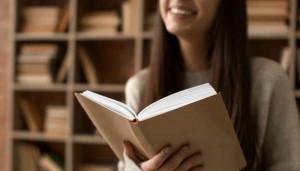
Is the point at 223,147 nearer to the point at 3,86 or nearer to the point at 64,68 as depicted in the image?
the point at 64,68

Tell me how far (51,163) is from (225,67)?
1928 millimetres

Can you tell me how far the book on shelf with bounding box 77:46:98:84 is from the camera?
2.82 meters

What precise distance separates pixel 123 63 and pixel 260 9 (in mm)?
1018

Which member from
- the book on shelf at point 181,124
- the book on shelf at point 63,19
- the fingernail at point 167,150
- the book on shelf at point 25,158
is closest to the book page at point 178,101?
the book on shelf at point 181,124

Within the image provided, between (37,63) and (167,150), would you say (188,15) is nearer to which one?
(167,150)

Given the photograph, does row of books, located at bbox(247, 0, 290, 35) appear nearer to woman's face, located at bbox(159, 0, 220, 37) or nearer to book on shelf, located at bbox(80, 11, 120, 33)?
book on shelf, located at bbox(80, 11, 120, 33)

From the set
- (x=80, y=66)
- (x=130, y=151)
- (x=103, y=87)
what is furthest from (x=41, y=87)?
(x=130, y=151)

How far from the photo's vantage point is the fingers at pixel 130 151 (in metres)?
1.05

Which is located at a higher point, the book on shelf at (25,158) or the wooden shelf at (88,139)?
the wooden shelf at (88,139)

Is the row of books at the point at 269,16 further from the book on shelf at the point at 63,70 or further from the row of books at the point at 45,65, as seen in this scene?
the book on shelf at the point at 63,70

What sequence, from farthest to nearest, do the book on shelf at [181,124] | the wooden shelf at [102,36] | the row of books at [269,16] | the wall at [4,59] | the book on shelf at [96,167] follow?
the wall at [4,59] < the book on shelf at [96,167] < the wooden shelf at [102,36] < the row of books at [269,16] < the book on shelf at [181,124]

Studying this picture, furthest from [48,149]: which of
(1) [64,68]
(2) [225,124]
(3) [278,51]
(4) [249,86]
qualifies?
(2) [225,124]

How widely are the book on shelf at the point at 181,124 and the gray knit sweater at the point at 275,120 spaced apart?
24 centimetres

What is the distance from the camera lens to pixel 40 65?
286cm
